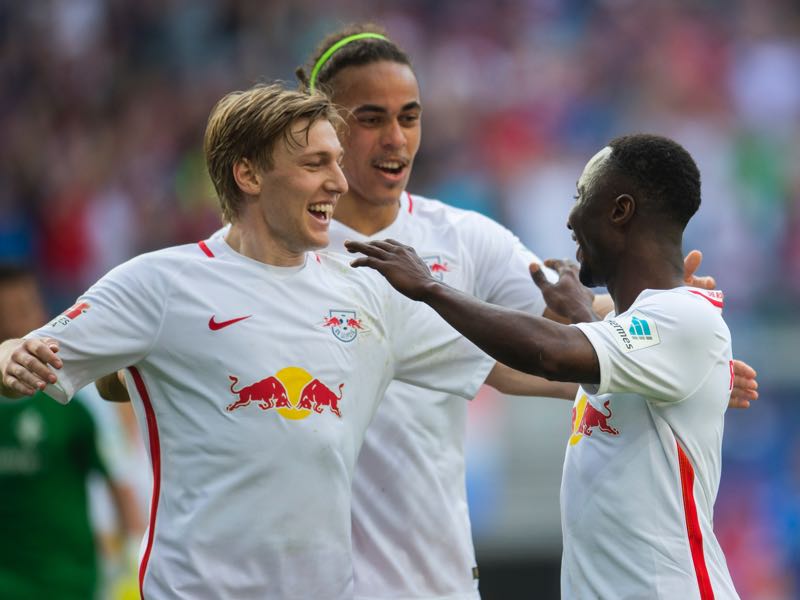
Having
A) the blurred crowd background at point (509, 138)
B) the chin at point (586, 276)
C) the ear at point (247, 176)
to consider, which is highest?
the blurred crowd background at point (509, 138)

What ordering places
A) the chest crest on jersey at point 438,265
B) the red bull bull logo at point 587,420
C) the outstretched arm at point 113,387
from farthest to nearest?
the chest crest on jersey at point 438,265, the outstretched arm at point 113,387, the red bull bull logo at point 587,420

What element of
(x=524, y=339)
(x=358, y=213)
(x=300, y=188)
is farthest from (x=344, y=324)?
(x=358, y=213)

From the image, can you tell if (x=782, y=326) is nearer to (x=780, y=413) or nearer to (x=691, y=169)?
(x=780, y=413)

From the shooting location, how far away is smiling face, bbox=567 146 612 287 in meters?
4.31

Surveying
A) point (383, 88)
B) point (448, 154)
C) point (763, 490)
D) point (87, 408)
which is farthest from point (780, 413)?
point (383, 88)

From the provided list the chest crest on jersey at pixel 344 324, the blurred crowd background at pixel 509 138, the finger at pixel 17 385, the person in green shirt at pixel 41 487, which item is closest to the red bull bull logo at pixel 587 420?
the chest crest on jersey at pixel 344 324

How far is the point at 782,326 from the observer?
11.9 m

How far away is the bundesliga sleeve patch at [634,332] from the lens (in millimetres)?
4023

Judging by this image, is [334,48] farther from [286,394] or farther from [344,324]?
[286,394]

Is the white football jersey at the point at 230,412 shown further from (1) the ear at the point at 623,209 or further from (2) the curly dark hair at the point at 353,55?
(2) the curly dark hair at the point at 353,55

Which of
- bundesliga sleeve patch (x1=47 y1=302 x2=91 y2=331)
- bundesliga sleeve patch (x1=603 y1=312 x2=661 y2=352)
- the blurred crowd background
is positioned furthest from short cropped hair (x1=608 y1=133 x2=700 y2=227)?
the blurred crowd background

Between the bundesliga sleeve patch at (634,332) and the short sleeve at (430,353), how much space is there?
2.45 feet

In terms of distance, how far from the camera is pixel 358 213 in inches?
206

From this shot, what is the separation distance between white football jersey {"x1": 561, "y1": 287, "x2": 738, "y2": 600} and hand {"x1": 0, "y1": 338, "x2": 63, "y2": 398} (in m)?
1.54
